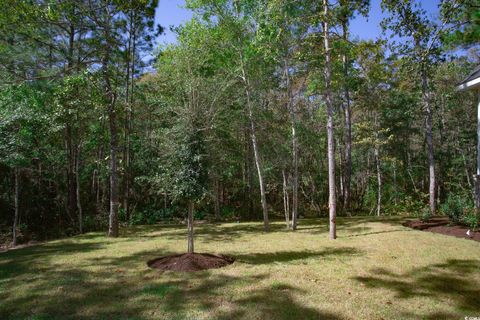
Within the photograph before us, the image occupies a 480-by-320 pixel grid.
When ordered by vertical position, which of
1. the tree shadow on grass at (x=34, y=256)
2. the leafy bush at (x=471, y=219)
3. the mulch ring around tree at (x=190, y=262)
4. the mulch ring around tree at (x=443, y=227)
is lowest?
the tree shadow on grass at (x=34, y=256)

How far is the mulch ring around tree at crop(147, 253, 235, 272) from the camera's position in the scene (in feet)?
18.7

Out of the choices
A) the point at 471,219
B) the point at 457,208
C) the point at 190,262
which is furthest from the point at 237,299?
the point at 457,208

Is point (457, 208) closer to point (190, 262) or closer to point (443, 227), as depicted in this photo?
point (443, 227)

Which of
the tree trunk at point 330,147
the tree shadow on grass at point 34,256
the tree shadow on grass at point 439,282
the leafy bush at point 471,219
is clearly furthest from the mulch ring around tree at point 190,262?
the leafy bush at point 471,219

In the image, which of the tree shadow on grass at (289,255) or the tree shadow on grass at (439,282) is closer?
the tree shadow on grass at (439,282)

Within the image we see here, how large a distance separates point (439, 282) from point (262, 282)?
2.60 m

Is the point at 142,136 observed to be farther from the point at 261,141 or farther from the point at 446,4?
the point at 446,4

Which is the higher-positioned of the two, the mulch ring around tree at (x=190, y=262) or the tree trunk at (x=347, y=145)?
the tree trunk at (x=347, y=145)

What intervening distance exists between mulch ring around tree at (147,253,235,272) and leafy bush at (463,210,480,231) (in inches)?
240

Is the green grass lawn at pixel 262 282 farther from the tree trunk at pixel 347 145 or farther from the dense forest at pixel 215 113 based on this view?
the tree trunk at pixel 347 145

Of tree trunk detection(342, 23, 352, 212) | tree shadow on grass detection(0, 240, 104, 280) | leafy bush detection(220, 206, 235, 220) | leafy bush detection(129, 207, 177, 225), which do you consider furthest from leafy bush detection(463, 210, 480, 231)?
leafy bush detection(129, 207, 177, 225)

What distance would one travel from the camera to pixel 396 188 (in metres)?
16.4

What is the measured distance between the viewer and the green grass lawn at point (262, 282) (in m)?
3.98

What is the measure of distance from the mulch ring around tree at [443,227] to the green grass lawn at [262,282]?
20.9 inches
